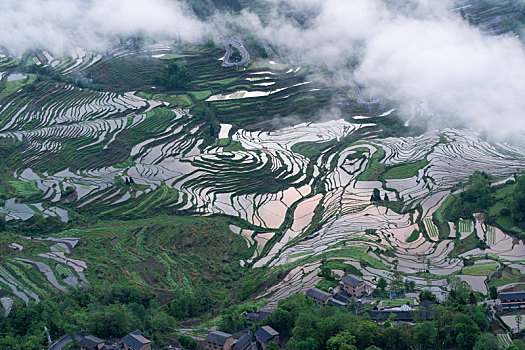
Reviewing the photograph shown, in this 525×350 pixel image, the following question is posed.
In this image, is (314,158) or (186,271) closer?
(186,271)

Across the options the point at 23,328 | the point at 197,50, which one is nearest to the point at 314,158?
the point at 197,50

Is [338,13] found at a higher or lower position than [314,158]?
higher

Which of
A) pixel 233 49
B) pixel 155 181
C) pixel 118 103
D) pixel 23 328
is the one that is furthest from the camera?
pixel 233 49

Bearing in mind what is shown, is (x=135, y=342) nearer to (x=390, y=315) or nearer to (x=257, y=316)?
(x=257, y=316)

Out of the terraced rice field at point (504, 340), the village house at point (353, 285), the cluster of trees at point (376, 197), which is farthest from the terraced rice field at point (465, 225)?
the terraced rice field at point (504, 340)

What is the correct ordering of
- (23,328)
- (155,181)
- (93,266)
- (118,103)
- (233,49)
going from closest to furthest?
1. (23,328)
2. (93,266)
3. (155,181)
4. (118,103)
5. (233,49)

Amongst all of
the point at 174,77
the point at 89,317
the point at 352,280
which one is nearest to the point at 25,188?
the point at 89,317

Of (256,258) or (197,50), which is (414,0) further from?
(256,258)
